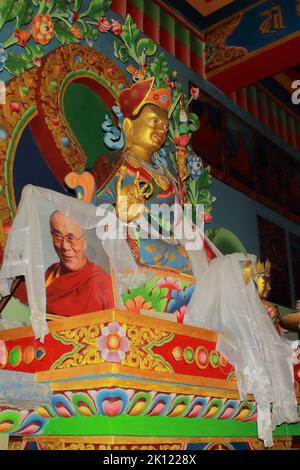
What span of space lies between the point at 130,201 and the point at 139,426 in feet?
3.03

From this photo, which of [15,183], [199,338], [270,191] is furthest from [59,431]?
[270,191]

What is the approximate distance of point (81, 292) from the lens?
6.63 feet

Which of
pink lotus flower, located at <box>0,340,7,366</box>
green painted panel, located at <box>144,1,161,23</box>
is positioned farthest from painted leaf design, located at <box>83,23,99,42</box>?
pink lotus flower, located at <box>0,340,7,366</box>

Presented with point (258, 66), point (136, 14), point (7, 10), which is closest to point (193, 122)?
point (136, 14)

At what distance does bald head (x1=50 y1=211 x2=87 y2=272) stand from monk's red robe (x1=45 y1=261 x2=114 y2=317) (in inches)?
1.7

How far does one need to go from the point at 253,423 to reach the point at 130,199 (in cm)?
111

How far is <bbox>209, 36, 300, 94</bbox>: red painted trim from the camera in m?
4.14

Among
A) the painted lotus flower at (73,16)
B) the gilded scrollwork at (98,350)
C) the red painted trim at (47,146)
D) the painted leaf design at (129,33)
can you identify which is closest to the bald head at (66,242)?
the gilded scrollwork at (98,350)

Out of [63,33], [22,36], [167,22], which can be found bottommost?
[22,36]

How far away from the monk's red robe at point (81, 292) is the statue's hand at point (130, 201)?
286 millimetres

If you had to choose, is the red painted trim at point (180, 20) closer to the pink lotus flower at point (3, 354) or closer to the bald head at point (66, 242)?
the bald head at point (66, 242)

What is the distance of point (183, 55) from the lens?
419 centimetres

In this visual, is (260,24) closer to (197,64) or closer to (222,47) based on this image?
(222,47)
